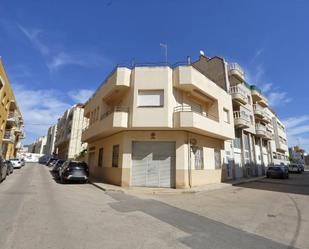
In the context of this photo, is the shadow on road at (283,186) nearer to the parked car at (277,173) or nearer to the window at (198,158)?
the window at (198,158)

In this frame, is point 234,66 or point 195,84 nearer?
point 195,84

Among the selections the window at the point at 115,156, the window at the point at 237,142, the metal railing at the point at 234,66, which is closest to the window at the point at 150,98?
the window at the point at 115,156

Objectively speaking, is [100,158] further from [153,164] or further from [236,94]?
[236,94]

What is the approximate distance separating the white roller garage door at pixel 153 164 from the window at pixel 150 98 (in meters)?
2.85

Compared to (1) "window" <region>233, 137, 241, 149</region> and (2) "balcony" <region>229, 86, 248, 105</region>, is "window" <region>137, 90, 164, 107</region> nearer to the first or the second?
(2) "balcony" <region>229, 86, 248, 105</region>

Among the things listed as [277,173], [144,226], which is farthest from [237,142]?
[144,226]

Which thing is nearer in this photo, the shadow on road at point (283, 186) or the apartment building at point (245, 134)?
the shadow on road at point (283, 186)

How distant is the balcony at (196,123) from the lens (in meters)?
14.0

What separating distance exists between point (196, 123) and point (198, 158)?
3.47 meters

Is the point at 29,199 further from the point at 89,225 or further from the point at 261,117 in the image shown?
the point at 261,117

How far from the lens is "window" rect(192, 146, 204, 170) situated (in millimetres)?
15969

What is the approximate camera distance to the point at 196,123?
47.2 ft

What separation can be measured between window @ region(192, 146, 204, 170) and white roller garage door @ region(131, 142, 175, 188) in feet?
6.99

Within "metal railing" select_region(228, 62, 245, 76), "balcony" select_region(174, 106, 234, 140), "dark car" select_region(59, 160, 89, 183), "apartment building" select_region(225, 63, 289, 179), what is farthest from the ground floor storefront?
"metal railing" select_region(228, 62, 245, 76)
